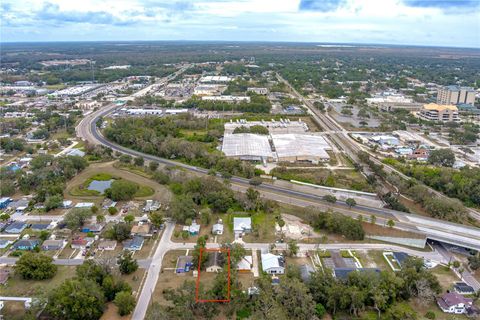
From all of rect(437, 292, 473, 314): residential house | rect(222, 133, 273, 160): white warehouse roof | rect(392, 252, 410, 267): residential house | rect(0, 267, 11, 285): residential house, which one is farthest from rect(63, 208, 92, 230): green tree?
rect(437, 292, 473, 314): residential house

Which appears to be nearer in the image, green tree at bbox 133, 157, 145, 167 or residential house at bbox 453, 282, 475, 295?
residential house at bbox 453, 282, 475, 295

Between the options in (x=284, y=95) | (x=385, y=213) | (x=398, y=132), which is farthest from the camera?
(x=284, y=95)

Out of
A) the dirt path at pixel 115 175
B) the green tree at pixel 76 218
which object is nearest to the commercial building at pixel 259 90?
the dirt path at pixel 115 175

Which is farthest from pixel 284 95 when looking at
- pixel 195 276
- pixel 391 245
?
pixel 195 276

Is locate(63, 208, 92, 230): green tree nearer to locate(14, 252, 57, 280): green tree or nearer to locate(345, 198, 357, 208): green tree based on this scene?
locate(14, 252, 57, 280): green tree

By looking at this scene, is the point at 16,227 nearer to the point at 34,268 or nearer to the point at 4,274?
the point at 4,274

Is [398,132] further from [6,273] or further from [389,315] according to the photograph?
[6,273]

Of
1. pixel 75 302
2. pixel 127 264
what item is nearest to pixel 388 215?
→ pixel 127 264
